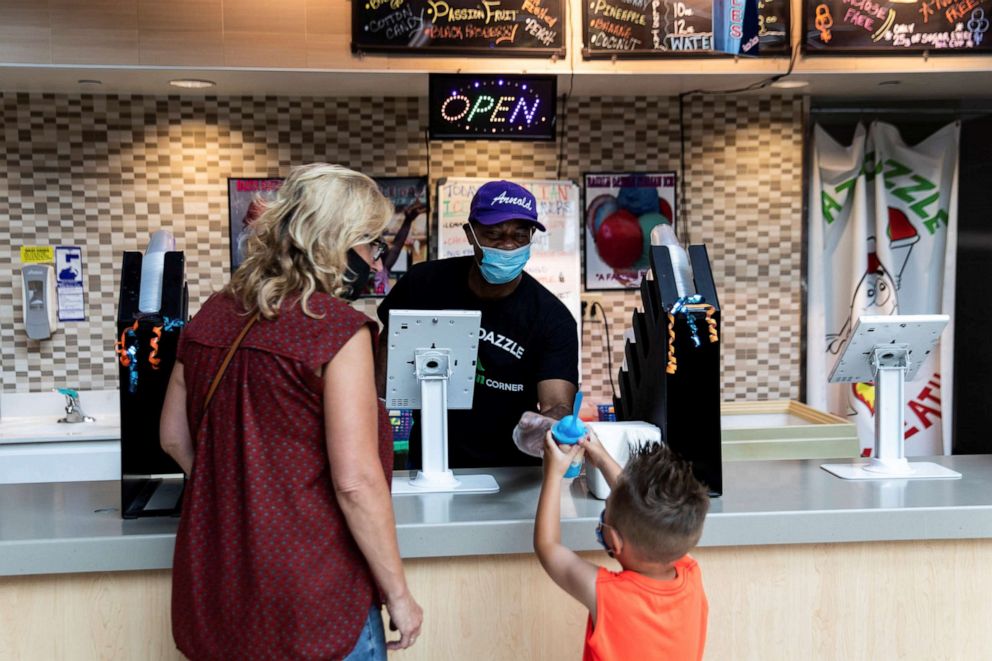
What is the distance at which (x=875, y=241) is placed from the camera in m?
→ 5.00

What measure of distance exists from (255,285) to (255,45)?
2.63 meters

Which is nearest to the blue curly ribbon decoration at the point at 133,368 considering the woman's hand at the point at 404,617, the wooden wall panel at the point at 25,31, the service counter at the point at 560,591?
the service counter at the point at 560,591

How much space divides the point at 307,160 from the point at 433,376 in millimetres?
2688

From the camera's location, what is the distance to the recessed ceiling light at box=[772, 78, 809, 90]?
14.7 ft

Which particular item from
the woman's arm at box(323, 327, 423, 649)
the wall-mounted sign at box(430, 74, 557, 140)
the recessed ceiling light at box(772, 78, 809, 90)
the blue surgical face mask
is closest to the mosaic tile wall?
the recessed ceiling light at box(772, 78, 809, 90)

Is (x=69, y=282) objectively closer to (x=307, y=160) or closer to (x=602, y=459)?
(x=307, y=160)

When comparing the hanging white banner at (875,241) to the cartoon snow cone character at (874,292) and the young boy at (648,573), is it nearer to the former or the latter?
the cartoon snow cone character at (874,292)

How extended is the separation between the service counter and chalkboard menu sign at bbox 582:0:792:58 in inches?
94.7

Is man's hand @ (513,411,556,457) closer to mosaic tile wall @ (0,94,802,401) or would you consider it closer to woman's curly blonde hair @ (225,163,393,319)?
woman's curly blonde hair @ (225,163,393,319)

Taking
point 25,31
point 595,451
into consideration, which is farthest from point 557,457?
point 25,31

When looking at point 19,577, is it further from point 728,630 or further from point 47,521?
point 728,630

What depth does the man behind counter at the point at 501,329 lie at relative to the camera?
2.68m

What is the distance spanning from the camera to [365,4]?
4.00 m

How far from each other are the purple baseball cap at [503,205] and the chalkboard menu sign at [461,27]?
164 cm
